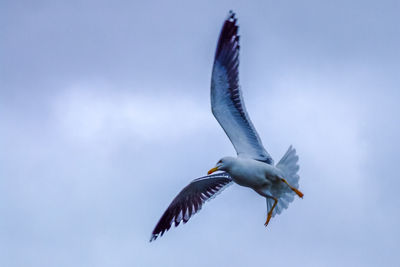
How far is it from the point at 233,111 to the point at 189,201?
222 cm

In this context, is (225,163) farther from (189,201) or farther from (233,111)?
→ (189,201)

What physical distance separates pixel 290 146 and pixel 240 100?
38.0 inches

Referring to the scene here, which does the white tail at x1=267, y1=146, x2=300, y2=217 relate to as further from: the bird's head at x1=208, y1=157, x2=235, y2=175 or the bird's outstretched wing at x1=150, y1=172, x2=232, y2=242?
the bird's outstretched wing at x1=150, y1=172, x2=232, y2=242

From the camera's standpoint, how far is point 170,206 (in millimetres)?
12141

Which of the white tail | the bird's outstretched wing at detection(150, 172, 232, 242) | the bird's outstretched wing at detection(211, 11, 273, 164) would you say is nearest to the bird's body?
the white tail

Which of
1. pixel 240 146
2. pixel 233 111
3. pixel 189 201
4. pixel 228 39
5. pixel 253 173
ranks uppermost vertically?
pixel 228 39

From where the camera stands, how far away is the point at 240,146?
34.7ft

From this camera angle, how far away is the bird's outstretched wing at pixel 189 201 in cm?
1187

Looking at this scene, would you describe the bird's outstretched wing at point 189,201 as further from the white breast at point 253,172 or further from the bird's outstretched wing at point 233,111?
the white breast at point 253,172

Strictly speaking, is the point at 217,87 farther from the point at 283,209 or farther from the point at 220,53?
the point at 283,209

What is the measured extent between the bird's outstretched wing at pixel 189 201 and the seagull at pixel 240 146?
0.68m

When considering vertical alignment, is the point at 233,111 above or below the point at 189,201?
above

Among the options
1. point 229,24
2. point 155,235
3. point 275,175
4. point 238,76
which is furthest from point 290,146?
point 155,235

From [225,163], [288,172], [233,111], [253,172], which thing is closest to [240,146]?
[225,163]
